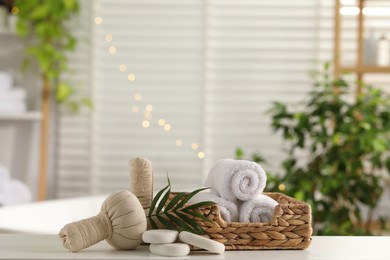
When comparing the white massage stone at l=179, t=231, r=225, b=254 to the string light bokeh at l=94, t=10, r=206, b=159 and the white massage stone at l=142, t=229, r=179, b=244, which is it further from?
the string light bokeh at l=94, t=10, r=206, b=159

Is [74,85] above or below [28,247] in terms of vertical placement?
above

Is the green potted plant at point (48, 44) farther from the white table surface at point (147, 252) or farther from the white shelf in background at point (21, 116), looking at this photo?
the white table surface at point (147, 252)

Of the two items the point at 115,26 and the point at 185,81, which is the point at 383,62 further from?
the point at 115,26

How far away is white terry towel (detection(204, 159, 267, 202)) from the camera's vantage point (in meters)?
1.33

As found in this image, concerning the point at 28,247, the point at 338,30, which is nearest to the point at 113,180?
the point at 338,30

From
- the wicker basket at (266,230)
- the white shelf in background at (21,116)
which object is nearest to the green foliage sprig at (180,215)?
the wicker basket at (266,230)

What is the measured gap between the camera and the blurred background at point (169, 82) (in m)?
4.04

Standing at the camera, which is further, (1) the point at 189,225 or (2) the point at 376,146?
(2) the point at 376,146

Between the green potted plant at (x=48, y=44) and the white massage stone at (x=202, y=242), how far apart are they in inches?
110

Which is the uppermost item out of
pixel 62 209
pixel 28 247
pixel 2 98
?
pixel 2 98

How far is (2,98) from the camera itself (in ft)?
12.5

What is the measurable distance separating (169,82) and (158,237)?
289 cm

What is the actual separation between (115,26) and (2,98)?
2.35ft

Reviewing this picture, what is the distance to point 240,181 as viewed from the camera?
133 cm
